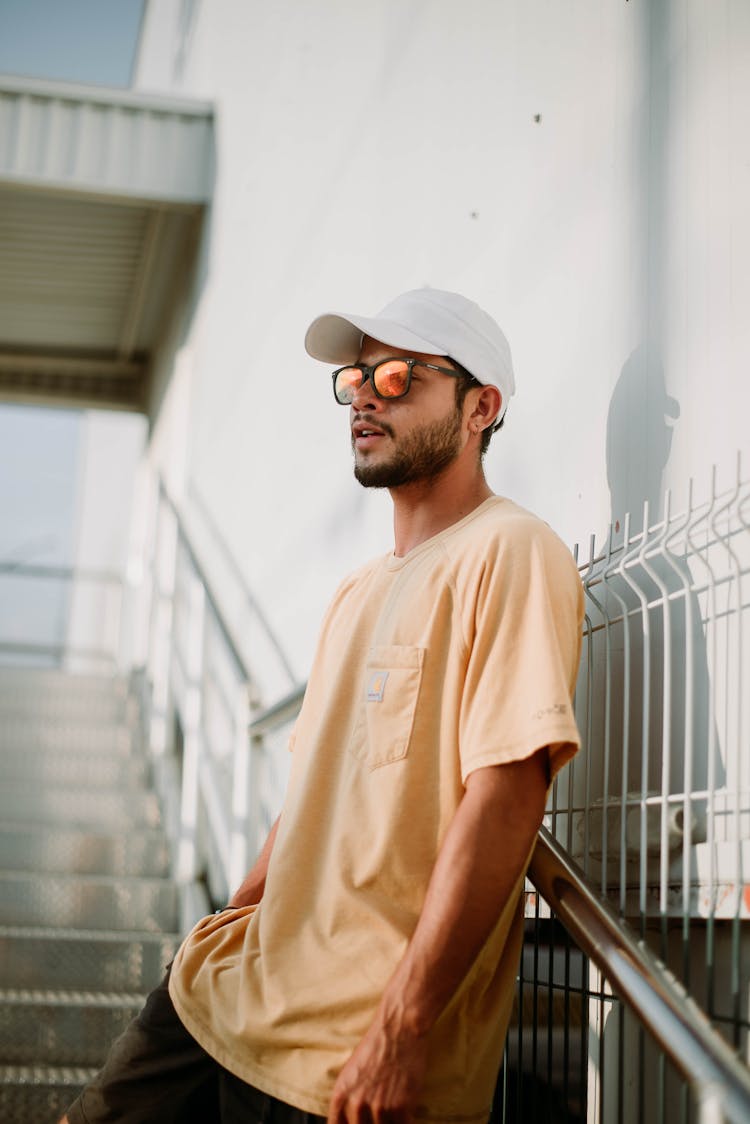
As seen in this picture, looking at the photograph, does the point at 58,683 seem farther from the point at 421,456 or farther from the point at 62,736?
the point at 421,456

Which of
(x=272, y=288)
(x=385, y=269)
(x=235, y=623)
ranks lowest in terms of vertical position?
(x=235, y=623)

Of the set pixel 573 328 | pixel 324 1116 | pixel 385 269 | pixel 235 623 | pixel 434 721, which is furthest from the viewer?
pixel 235 623

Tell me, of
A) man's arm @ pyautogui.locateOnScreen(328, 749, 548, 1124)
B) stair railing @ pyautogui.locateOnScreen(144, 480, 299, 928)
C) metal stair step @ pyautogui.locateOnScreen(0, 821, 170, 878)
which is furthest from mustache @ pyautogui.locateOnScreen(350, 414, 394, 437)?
metal stair step @ pyautogui.locateOnScreen(0, 821, 170, 878)

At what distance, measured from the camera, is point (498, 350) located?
1.76 meters

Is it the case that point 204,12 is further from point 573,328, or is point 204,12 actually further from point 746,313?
point 746,313

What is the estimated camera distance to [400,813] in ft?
4.65

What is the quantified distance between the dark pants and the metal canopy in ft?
19.9

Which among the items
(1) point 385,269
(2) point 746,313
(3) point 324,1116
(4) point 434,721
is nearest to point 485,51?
(1) point 385,269

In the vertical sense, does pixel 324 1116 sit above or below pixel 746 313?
below

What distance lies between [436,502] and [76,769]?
13.0ft

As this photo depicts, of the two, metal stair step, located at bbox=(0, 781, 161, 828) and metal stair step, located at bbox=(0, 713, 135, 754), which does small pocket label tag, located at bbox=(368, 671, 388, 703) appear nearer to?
metal stair step, located at bbox=(0, 781, 161, 828)

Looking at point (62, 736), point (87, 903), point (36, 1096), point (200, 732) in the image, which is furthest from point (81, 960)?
point (62, 736)

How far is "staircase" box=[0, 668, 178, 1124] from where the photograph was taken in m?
3.29

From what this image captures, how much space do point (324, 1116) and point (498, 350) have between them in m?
1.05
